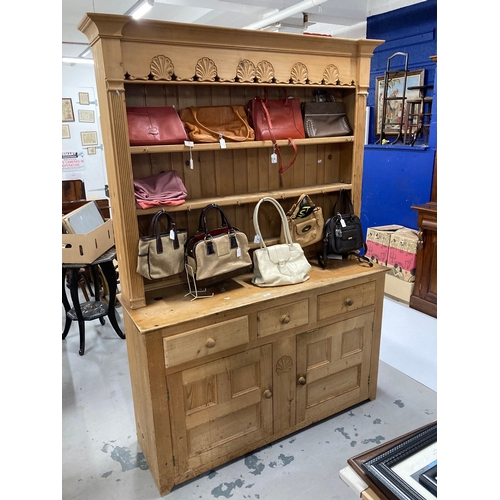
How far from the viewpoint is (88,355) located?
3.38 metres

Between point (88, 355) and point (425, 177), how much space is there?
360cm

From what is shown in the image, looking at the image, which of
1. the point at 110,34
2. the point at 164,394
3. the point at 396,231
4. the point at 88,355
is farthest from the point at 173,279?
the point at 396,231

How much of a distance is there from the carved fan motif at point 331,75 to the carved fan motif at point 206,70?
2.32ft

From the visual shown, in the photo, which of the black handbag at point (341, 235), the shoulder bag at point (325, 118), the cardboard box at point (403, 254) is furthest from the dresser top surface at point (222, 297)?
the cardboard box at point (403, 254)

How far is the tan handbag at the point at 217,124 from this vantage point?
216cm

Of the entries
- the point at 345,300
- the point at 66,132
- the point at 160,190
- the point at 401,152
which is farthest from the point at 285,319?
the point at 66,132

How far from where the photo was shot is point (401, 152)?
173 inches

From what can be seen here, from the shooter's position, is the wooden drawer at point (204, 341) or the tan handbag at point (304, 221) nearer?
the wooden drawer at point (204, 341)

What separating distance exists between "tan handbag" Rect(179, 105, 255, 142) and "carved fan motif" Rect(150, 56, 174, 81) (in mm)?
254

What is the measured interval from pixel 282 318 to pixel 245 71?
1319 millimetres

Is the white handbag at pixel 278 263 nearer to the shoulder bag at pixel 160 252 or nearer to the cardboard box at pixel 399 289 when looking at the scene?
the shoulder bag at pixel 160 252

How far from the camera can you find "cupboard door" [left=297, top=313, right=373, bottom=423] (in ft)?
7.84

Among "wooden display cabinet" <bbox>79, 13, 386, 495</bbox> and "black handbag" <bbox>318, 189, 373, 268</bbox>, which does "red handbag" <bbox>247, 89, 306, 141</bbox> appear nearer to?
"wooden display cabinet" <bbox>79, 13, 386, 495</bbox>
